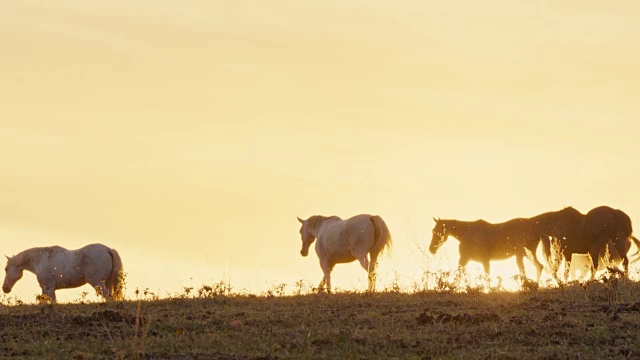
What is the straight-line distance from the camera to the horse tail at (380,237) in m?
23.6

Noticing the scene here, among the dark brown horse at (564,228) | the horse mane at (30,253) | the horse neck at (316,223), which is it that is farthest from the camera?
the horse neck at (316,223)

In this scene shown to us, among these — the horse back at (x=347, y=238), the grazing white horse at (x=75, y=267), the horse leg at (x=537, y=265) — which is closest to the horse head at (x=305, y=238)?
the horse back at (x=347, y=238)

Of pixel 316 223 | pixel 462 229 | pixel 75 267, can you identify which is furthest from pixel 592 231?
pixel 75 267

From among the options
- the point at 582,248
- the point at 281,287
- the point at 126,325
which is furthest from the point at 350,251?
the point at 126,325

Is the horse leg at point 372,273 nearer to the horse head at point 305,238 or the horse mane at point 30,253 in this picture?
the horse head at point 305,238

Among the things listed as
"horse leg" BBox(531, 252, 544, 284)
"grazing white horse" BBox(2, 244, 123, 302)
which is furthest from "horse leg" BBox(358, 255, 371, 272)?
"grazing white horse" BBox(2, 244, 123, 302)

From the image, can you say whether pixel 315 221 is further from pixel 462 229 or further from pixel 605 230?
pixel 605 230

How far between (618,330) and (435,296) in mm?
3870

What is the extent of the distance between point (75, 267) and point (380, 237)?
7.09 m

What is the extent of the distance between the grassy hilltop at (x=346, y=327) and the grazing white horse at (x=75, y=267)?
27.8ft

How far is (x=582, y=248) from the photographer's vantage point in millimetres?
23344

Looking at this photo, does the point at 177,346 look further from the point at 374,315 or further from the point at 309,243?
the point at 309,243

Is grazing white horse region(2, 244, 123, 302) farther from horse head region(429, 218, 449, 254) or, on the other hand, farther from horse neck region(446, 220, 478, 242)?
horse neck region(446, 220, 478, 242)

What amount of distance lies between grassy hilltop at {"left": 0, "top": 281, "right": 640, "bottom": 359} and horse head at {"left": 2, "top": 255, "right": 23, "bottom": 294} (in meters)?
11.7
